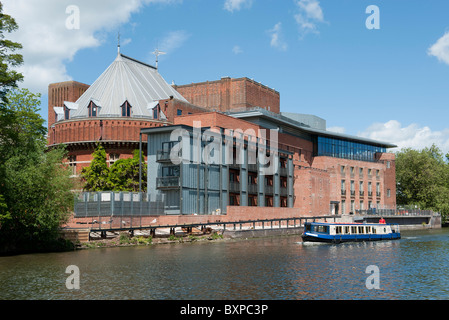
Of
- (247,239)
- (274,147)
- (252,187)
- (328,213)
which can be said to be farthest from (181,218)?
Result: (328,213)

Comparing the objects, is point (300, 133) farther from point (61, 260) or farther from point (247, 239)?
point (61, 260)

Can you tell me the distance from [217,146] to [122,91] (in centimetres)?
2495

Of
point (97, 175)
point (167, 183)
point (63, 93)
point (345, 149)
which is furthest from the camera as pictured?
point (345, 149)

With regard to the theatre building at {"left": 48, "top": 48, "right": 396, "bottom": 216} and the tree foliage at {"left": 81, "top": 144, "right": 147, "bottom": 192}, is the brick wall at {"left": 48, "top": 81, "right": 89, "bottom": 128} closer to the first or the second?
the theatre building at {"left": 48, "top": 48, "right": 396, "bottom": 216}

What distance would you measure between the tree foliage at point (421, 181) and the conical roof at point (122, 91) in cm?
6067

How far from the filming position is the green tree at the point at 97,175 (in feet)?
237

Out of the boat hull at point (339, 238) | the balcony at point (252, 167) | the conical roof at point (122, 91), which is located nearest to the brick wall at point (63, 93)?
the conical roof at point (122, 91)

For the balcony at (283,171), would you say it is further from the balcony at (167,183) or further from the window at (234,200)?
the balcony at (167,183)

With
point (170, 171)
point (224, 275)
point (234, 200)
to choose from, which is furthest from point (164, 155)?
point (224, 275)

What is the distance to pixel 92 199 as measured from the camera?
53.4 m

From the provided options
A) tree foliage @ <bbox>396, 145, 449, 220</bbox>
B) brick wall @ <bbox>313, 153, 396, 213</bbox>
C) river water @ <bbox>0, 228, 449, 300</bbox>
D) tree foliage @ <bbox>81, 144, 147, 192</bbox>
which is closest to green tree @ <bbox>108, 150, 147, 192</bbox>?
tree foliage @ <bbox>81, 144, 147, 192</bbox>

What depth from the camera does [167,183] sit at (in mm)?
65312

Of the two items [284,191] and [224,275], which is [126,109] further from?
[224,275]

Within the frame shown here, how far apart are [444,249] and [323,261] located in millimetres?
18098
